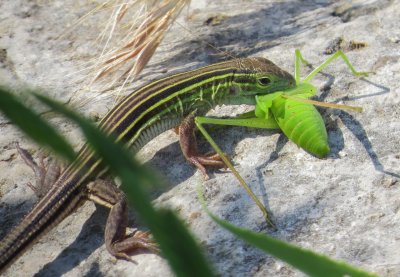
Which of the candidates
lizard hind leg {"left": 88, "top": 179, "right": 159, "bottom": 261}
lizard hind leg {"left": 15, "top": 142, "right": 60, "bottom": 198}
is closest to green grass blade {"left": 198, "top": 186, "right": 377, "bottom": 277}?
lizard hind leg {"left": 88, "top": 179, "right": 159, "bottom": 261}

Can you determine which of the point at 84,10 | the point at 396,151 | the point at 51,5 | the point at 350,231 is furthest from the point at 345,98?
the point at 51,5

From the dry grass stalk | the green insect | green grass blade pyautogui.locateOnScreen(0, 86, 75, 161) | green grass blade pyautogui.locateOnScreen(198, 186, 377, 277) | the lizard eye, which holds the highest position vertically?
the dry grass stalk

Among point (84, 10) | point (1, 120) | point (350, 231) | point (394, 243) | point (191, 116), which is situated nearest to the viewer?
point (394, 243)

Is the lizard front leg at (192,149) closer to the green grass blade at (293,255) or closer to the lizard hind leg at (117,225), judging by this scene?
the lizard hind leg at (117,225)

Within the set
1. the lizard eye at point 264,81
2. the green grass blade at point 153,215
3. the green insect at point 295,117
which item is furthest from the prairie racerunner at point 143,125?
the green grass blade at point 153,215

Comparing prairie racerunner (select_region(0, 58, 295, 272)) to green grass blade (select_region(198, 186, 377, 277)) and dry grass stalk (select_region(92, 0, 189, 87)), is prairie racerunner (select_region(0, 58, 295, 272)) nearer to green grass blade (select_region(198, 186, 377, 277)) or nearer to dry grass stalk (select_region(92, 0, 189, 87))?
dry grass stalk (select_region(92, 0, 189, 87))

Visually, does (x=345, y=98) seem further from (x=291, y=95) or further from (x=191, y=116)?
(x=191, y=116)

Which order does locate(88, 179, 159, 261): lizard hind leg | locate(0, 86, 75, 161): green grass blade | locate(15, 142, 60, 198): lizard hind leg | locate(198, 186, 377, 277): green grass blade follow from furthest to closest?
locate(15, 142, 60, 198): lizard hind leg, locate(88, 179, 159, 261): lizard hind leg, locate(198, 186, 377, 277): green grass blade, locate(0, 86, 75, 161): green grass blade

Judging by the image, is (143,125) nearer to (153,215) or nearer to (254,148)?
(254,148)
